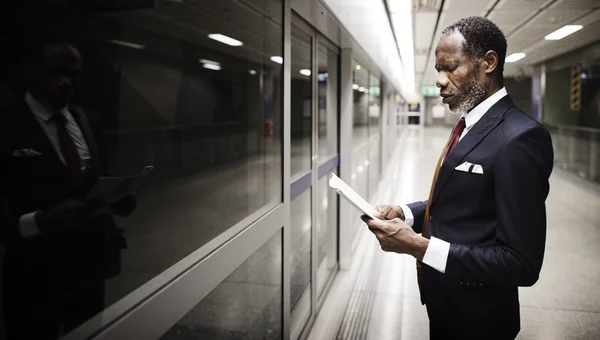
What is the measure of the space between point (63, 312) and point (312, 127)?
201 cm

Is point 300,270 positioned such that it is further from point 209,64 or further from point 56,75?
point 209,64

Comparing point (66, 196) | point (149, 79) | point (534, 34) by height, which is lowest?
point (66, 196)

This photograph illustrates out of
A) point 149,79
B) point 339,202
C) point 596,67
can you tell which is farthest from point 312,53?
point 149,79

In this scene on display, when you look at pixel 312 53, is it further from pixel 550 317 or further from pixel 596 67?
pixel 596 67

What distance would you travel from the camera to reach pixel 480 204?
1.28 metres

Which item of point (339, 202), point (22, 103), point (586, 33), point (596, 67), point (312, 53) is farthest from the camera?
point (596, 67)

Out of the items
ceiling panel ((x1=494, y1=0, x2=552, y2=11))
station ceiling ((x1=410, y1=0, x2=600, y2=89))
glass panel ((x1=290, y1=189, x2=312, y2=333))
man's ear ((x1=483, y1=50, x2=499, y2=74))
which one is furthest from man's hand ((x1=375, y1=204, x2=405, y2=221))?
ceiling panel ((x1=494, y1=0, x2=552, y2=11))

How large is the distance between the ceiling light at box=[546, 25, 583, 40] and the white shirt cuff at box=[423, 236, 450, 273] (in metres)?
7.26

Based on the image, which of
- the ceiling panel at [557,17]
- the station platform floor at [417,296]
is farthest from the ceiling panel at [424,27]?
the station platform floor at [417,296]

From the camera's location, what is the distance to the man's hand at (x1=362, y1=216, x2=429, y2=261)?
128cm

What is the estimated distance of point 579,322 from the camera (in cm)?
320

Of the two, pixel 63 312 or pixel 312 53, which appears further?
pixel 312 53

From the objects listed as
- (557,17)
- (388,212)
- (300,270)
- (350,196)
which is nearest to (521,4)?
(557,17)

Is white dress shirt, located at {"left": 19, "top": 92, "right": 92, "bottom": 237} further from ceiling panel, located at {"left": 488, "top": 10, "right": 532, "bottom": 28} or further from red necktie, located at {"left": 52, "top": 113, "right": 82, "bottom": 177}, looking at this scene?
ceiling panel, located at {"left": 488, "top": 10, "right": 532, "bottom": 28}
